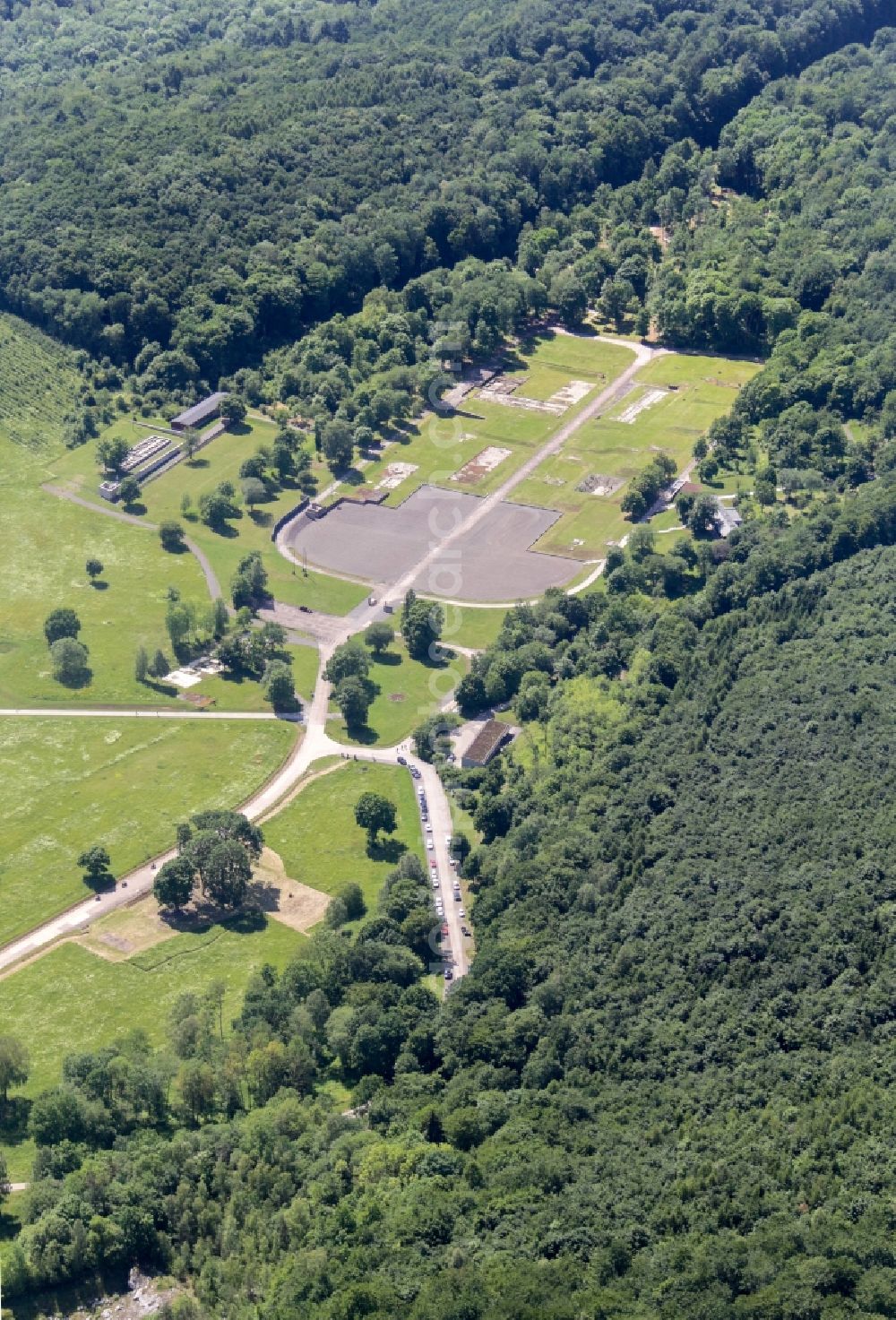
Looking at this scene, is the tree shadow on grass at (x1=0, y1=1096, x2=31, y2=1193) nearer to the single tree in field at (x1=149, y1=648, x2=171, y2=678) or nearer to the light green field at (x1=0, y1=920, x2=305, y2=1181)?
the light green field at (x1=0, y1=920, x2=305, y2=1181)

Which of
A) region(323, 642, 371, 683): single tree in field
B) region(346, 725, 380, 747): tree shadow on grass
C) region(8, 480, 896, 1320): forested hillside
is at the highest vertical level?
region(8, 480, 896, 1320): forested hillside

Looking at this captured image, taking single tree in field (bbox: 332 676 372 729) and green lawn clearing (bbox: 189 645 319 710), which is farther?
green lawn clearing (bbox: 189 645 319 710)

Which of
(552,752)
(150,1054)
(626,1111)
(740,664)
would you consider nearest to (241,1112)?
(150,1054)

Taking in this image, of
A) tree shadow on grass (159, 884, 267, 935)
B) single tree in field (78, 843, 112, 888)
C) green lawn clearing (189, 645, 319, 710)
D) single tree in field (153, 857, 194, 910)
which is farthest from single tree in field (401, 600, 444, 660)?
single tree in field (78, 843, 112, 888)

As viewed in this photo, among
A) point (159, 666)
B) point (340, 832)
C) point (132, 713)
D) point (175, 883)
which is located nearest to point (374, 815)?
point (340, 832)

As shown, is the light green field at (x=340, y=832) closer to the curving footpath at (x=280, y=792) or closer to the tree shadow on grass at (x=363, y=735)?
the curving footpath at (x=280, y=792)

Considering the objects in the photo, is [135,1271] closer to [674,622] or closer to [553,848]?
[553,848]

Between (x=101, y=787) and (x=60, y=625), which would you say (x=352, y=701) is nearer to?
(x=101, y=787)
